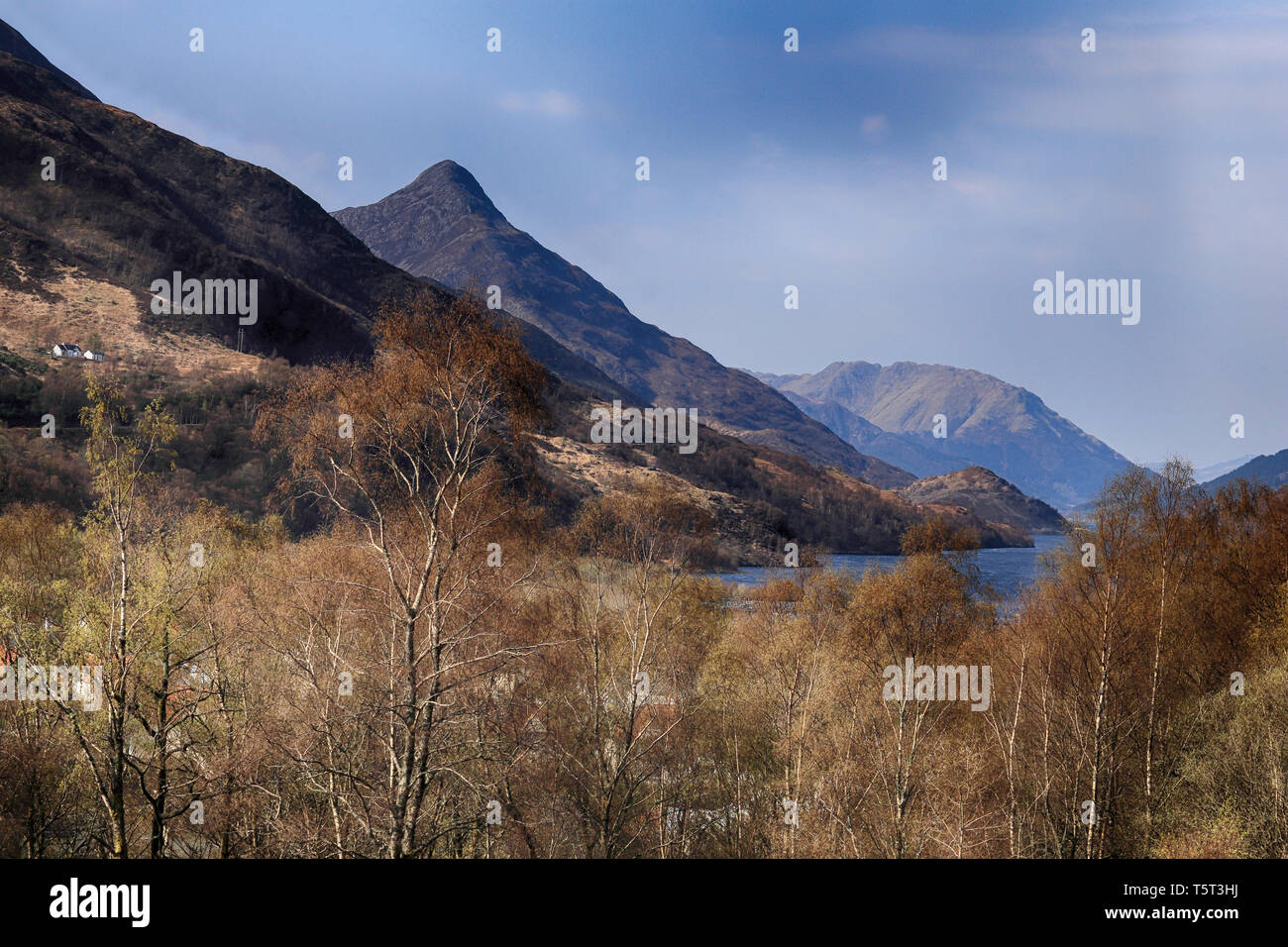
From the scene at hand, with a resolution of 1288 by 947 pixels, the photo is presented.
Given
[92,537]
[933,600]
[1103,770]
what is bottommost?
[1103,770]

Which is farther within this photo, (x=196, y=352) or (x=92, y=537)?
(x=196, y=352)

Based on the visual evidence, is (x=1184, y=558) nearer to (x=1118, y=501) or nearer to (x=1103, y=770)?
(x=1118, y=501)

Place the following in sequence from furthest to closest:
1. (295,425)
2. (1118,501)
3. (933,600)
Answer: (933,600) → (1118,501) → (295,425)

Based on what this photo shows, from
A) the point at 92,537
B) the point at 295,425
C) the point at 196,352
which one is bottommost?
the point at 92,537
